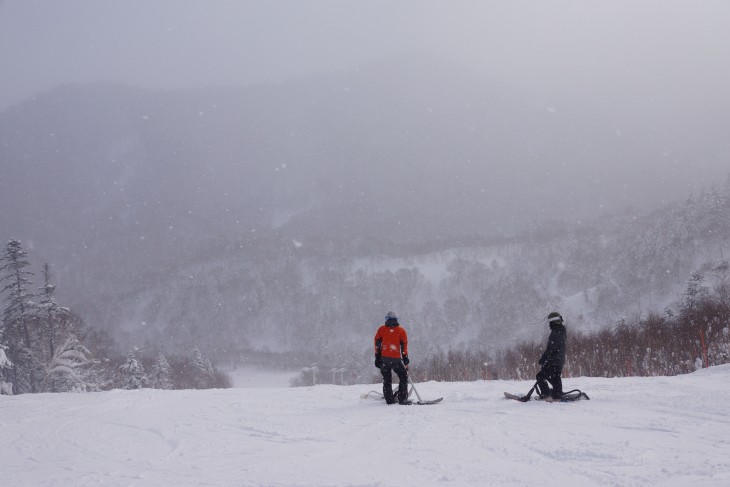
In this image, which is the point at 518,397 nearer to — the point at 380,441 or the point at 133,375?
the point at 380,441

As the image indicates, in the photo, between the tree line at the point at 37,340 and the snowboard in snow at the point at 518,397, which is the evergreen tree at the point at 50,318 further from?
the snowboard in snow at the point at 518,397

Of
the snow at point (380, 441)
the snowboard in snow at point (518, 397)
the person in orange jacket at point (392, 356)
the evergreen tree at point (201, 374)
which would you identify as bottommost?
the evergreen tree at point (201, 374)

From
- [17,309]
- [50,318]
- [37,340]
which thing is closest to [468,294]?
[37,340]

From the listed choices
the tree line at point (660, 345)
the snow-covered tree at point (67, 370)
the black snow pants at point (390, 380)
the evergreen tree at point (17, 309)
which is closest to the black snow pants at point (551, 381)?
the black snow pants at point (390, 380)

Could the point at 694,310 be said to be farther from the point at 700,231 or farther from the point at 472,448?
the point at 700,231

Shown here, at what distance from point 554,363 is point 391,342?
3.77 metres

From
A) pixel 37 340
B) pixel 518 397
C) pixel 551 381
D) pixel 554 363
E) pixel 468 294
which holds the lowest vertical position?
pixel 468 294

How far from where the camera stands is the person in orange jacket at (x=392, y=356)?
458 inches

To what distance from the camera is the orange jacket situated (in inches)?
464

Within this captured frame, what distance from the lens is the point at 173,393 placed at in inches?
564

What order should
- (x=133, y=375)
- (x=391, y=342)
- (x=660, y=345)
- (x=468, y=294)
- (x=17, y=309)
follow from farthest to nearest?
(x=468, y=294) → (x=660, y=345) → (x=133, y=375) → (x=17, y=309) → (x=391, y=342)

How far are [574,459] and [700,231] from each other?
139033 mm

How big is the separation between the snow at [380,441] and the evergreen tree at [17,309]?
2819 cm

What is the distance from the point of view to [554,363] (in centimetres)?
1116
